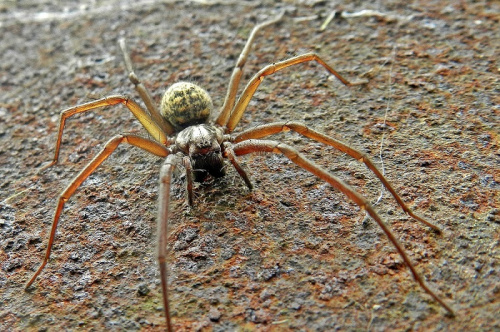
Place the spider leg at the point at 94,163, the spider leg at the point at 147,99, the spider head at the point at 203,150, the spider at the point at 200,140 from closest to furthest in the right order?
the spider at the point at 200,140
the spider leg at the point at 94,163
the spider head at the point at 203,150
the spider leg at the point at 147,99

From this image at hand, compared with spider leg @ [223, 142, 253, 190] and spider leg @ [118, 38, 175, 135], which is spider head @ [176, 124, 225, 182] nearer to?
spider leg @ [223, 142, 253, 190]

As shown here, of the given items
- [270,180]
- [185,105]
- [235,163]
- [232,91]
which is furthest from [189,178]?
[232,91]

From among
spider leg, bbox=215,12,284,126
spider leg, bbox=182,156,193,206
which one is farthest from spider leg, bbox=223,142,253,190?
spider leg, bbox=215,12,284,126

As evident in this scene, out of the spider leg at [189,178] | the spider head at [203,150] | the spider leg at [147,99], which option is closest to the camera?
the spider leg at [189,178]

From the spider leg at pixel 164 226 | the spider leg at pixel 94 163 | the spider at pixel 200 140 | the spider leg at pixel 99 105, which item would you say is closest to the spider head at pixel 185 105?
the spider at pixel 200 140

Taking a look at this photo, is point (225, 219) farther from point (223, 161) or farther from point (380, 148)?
point (380, 148)

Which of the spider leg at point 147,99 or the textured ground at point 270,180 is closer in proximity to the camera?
the textured ground at point 270,180

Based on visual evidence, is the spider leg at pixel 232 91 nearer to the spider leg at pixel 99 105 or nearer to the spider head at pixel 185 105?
the spider head at pixel 185 105
